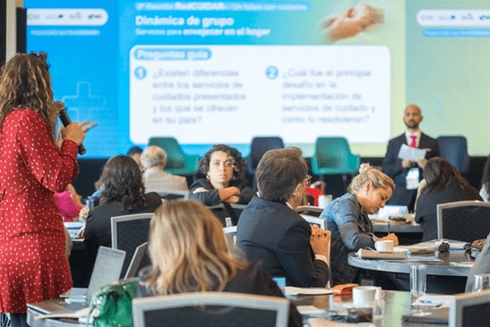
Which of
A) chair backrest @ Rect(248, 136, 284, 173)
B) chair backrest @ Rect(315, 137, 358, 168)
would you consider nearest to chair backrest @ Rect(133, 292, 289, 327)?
chair backrest @ Rect(248, 136, 284, 173)

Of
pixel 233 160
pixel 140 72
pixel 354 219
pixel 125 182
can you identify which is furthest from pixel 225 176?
pixel 140 72

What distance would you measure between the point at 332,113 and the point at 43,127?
7158 millimetres

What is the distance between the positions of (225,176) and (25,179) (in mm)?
2466

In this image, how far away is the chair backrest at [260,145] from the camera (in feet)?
29.1

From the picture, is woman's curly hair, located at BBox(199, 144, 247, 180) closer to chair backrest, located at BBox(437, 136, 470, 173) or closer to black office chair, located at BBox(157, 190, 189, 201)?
black office chair, located at BBox(157, 190, 189, 201)

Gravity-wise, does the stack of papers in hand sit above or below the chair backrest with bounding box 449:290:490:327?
below

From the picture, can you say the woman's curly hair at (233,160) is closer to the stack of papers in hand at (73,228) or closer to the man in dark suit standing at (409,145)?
the stack of papers in hand at (73,228)

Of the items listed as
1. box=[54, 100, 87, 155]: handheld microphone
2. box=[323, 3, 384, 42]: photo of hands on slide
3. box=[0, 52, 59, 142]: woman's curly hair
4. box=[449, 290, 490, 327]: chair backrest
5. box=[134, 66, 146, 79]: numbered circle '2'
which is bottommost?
box=[449, 290, 490, 327]: chair backrest

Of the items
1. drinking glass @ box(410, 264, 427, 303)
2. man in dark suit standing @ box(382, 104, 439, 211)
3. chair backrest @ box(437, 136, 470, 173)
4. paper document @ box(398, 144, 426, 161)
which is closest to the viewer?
drinking glass @ box(410, 264, 427, 303)

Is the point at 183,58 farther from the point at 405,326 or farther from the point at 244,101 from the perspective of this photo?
the point at 405,326

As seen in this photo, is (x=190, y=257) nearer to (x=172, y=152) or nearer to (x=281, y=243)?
(x=281, y=243)

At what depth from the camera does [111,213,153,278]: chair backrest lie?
12.4 feet

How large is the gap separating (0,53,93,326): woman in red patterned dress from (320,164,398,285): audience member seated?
5.73ft

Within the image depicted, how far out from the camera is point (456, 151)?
8914mm
